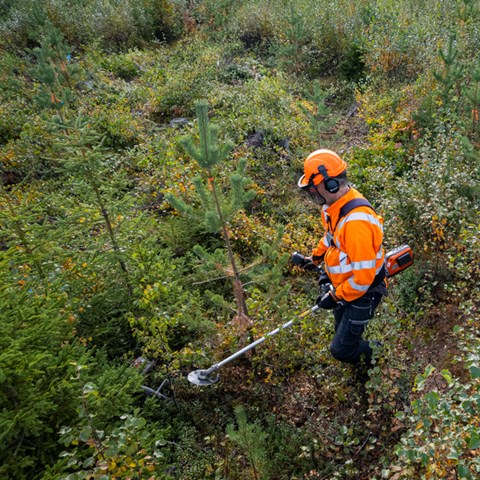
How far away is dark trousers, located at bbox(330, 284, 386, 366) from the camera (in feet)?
12.6

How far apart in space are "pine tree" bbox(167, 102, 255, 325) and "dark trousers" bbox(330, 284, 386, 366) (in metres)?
1.09

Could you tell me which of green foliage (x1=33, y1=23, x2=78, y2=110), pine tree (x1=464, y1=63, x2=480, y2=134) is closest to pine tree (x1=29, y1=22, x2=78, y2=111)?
green foliage (x1=33, y1=23, x2=78, y2=110)

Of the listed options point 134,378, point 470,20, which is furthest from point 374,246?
point 470,20

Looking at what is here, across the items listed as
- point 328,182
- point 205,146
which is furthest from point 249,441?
point 205,146

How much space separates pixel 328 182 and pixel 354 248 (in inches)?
25.1

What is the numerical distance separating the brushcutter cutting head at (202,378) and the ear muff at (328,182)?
2305mm

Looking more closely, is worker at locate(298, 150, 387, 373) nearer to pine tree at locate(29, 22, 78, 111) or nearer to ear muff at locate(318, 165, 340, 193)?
ear muff at locate(318, 165, 340, 193)

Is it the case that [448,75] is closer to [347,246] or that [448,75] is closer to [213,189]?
[347,246]

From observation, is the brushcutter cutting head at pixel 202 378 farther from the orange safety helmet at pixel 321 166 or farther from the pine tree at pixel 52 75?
the pine tree at pixel 52 75

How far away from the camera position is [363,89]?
1055 cm

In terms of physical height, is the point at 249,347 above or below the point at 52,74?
below

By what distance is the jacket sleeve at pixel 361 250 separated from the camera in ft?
11.6

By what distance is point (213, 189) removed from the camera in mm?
3990

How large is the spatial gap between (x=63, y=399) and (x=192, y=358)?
1595 millimetres
